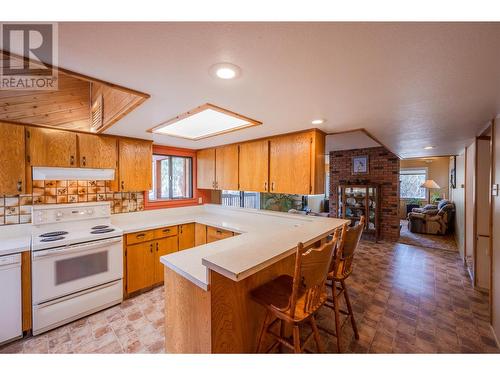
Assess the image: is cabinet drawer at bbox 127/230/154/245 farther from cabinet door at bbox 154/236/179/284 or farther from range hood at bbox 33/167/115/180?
range hood at bbox 33/167/115/180

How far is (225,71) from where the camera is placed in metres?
1.17

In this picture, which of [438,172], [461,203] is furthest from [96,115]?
[438,172]

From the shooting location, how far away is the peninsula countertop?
4.23 ft

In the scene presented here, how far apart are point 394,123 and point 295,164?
3.58 ft

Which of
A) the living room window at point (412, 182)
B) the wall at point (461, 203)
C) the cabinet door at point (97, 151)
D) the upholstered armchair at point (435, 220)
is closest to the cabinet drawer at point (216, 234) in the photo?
the cabinet door at point (97, 151)

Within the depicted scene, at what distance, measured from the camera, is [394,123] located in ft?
7.16

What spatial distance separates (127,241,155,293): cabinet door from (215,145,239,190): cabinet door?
4.56ft

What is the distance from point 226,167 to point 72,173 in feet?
6.46

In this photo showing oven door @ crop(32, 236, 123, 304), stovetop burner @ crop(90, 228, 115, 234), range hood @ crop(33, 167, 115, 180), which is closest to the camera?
oven door @ crop(32, 236, 123, 304)

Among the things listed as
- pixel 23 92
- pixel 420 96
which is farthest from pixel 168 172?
pixel 420 96

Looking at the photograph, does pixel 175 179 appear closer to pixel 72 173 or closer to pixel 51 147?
pixel 72 173

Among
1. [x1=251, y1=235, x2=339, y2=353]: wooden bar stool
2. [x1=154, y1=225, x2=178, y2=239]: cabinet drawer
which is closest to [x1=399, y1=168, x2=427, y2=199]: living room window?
[x1=154, y1=225, x2=178, y2=239]: cabinet drawer

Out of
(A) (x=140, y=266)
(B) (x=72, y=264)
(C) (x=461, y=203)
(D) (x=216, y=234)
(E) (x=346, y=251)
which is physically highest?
(C) (x=461, y=203)

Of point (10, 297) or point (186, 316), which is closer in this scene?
point (186, 316)
